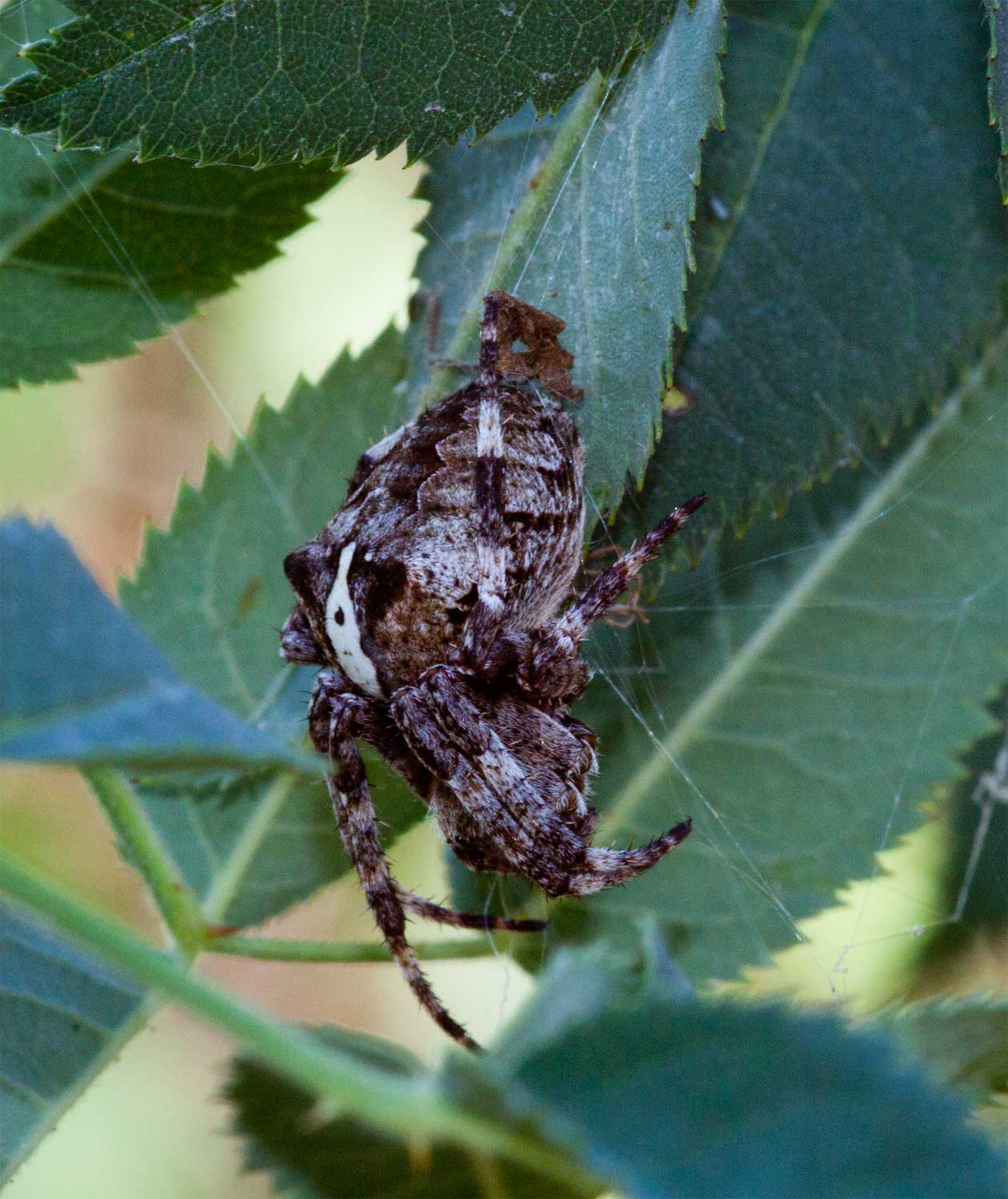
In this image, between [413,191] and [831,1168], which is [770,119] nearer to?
[413,191]

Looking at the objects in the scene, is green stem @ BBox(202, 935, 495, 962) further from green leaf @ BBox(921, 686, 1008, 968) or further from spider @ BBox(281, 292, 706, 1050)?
green leaf @ BBox(921, 686, 1008, 968)

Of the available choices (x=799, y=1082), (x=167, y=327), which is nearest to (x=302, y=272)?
(x=167, y=327)

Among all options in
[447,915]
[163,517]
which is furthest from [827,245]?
[163,517]

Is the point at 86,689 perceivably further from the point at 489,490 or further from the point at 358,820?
the point at 358,820

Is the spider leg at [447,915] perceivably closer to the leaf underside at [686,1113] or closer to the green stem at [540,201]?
the green stem at [540,201]

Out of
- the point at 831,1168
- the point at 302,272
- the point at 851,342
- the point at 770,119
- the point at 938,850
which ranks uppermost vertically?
the point at 302,272
